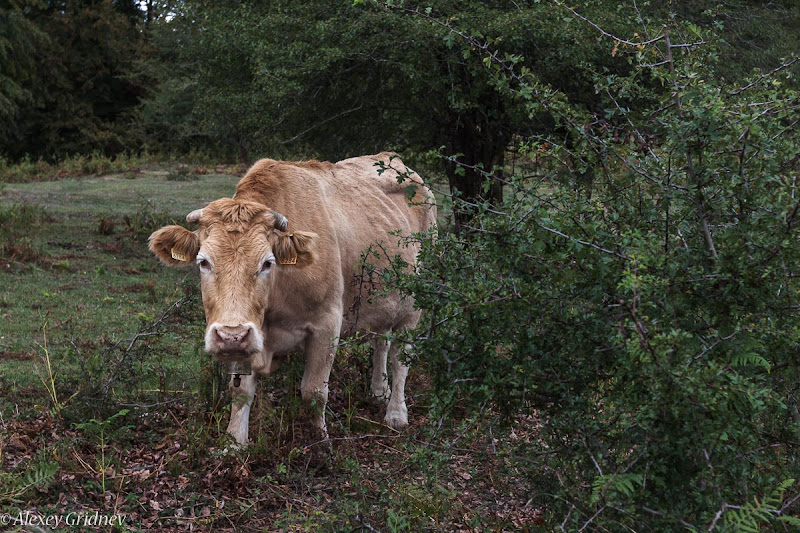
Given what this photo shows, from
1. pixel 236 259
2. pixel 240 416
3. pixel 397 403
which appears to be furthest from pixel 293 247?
pixel 397 403

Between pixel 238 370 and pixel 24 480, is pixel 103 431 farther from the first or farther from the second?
pixel 238 370

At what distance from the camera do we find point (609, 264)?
4.02m

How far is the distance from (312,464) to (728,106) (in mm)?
3658

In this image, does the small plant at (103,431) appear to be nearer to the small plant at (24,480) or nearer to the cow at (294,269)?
the small plant at (24,480)

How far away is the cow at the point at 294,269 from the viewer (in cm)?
587

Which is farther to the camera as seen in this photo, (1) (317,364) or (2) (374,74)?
(2) (374,74)

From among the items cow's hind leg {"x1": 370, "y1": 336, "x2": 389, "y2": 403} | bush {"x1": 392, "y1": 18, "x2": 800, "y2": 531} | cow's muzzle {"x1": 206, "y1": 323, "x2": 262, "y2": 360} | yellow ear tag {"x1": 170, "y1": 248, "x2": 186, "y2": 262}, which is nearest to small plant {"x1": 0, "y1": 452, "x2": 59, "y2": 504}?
cow's muzzle {"x1": 206, "y1": 323, "x2": 262, "y2": 360}

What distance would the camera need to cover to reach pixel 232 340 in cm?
555

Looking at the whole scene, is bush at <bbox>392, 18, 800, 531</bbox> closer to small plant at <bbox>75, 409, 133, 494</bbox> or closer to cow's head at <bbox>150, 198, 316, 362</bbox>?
cow's head at <bbox>150, 198, 316, 362</bbox>

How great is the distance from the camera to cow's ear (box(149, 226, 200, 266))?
6.29m

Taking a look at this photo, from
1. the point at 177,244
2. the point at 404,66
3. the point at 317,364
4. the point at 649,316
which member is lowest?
the point at 317,364

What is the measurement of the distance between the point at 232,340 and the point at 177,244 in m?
1.13

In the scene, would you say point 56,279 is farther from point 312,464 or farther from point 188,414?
point 312,464

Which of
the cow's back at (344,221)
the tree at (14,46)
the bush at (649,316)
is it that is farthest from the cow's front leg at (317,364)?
the tree at (14,46)
